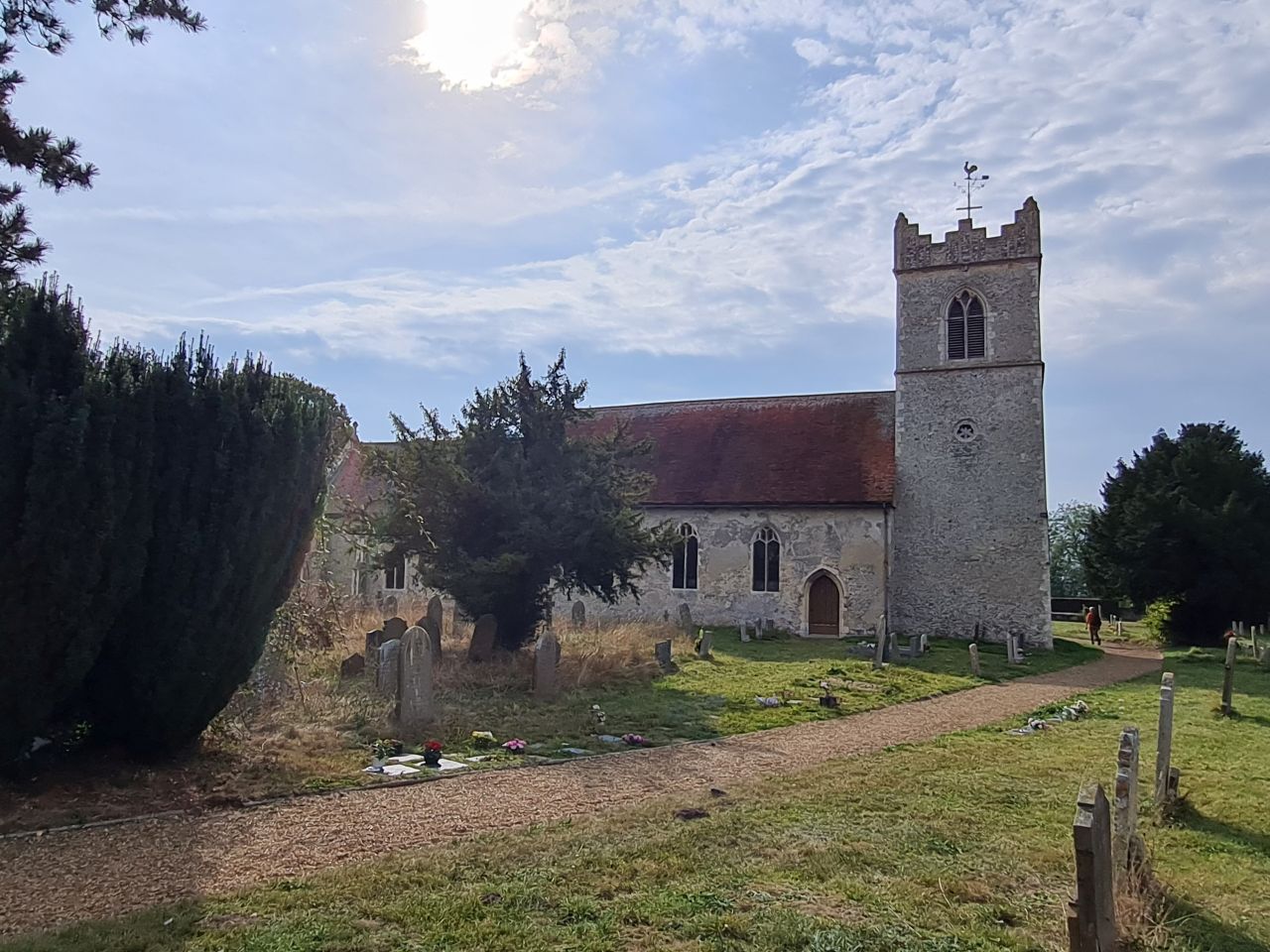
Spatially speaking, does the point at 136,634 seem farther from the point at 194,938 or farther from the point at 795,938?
the point at 795,938

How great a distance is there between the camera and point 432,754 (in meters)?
8.44

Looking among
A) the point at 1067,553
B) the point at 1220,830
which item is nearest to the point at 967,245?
the point at 1220,830

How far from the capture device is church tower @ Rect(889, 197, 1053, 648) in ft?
79.0

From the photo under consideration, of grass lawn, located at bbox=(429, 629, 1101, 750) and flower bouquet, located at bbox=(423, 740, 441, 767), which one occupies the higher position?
flower bouquet, located at bbox=(423, 740, 441, 767)

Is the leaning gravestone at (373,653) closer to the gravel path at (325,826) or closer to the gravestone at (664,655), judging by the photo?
the gravestone at (664,655)

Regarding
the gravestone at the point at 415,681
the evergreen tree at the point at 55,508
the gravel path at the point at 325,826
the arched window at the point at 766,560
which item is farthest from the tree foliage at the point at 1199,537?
the evergreen tree at the point at 55,508

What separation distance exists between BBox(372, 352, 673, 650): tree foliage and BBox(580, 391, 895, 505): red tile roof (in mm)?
8977

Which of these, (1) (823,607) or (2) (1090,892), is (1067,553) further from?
(2) (1090,892)

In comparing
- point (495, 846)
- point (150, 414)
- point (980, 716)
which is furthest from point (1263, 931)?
point (150, 414)

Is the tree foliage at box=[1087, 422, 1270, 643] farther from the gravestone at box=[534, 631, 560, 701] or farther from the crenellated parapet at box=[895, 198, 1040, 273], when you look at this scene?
the gravestone at box=[534, 631, 560, 701]

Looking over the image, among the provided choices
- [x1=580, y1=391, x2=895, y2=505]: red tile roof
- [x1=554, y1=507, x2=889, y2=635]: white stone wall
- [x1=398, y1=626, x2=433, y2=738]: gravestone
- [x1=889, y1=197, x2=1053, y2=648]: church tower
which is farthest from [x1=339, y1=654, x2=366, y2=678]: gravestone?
[x1=889, y1=197, x2=1053, y2=648]: church tower

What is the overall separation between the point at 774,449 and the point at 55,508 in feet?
73.5

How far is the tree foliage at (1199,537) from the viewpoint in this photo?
1058 inches

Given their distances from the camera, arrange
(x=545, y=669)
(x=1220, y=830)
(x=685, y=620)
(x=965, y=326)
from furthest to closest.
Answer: (x=965, y=326) < (x=685, y=620) < (x=545, y=669) < (x=1220, y=830)
